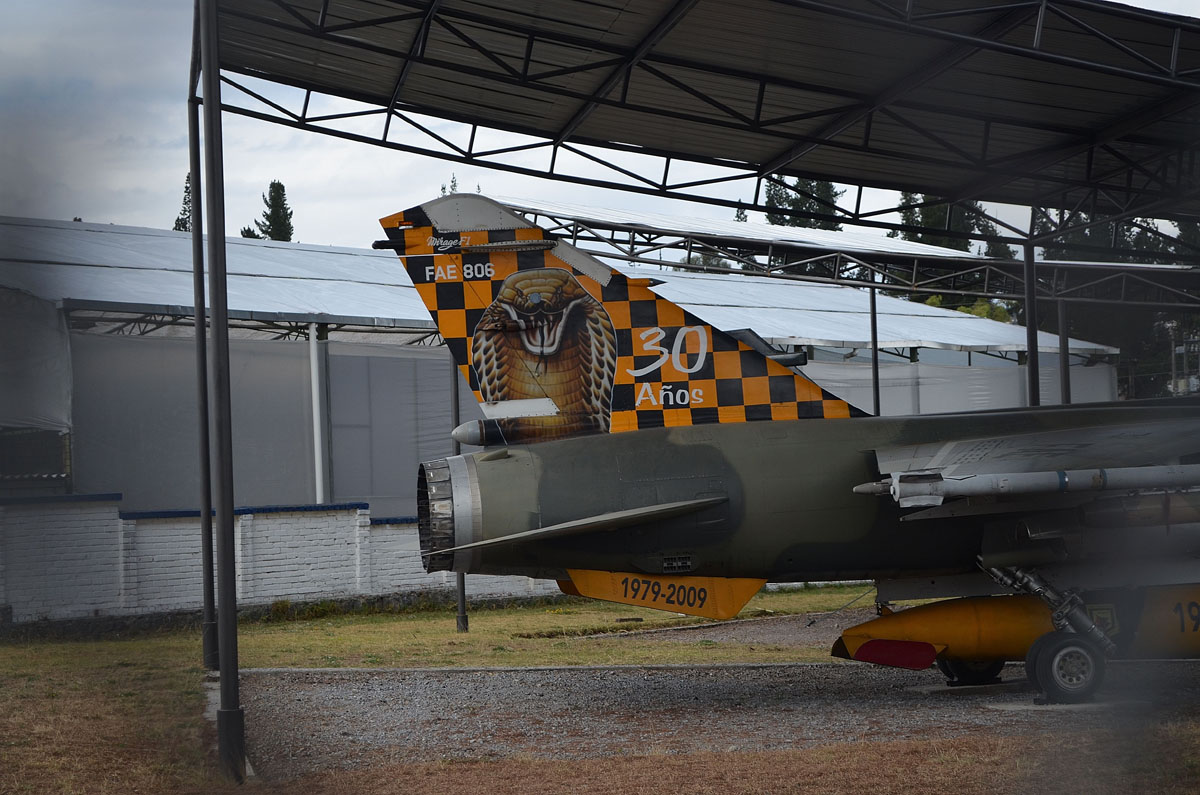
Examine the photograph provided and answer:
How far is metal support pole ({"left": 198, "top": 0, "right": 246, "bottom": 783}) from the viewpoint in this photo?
6.77m

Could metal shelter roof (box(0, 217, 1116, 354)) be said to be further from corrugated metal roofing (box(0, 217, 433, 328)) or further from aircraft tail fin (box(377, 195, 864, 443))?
aircraft tail fin (box(377, 195, 864, 443))

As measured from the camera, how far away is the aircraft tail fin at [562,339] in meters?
9.73

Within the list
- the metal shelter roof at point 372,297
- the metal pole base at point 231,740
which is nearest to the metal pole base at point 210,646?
the metal shelter roof at point 372,297

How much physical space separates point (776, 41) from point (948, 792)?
8.01 meters

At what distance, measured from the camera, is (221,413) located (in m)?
7.13

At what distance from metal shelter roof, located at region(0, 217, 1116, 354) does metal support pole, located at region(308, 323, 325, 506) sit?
1.94ft

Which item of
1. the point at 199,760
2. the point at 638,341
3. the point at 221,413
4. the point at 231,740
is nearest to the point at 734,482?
the point at 638,341

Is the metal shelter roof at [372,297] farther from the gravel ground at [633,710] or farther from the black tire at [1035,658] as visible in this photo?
the black tire at [1035,658]

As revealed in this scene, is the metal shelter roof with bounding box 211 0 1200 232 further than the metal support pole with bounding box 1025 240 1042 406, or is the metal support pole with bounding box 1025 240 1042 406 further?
the metal support pole with bounding box 1025 240 1042 406

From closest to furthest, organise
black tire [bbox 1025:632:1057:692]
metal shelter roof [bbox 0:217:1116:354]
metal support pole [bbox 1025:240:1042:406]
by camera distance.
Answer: black tire [bbox 1025:632:1057:692] → metal support pole [bbox 1025:240:1042:406] → metal shelter roof [bbox 0:217:1116:354]

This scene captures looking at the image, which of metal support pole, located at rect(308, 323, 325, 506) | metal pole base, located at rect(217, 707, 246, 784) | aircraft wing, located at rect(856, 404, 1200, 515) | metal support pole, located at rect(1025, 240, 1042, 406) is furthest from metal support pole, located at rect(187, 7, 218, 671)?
metal support pole, located at rect(1025, 240, 1042, 406)

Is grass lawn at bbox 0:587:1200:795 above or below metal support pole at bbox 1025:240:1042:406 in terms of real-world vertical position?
below

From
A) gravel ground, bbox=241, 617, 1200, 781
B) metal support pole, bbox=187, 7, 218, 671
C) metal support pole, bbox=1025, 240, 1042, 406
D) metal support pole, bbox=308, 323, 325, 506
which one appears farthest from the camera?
metal support pole, bbox=308, 323, 325, 506

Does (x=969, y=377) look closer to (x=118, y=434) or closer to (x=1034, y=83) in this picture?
(x=1034, y=83)
